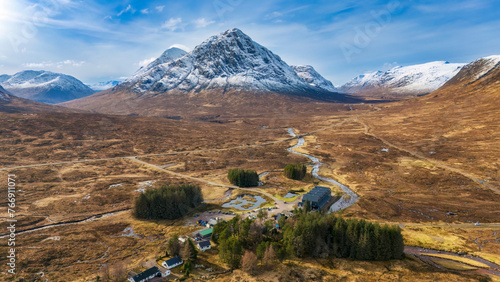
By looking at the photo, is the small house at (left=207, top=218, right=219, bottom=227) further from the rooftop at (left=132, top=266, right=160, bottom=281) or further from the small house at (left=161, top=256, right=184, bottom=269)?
the rooftop at (left=132, top=266, right=160, bottom=281)

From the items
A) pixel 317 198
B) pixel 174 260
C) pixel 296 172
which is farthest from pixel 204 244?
pixel 296 172

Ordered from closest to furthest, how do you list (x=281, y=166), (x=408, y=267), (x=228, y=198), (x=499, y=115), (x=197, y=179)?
1. (x=408, y=267)
2. (x=228, y=198)
3. (x=197, y=179)
4. (x=281, y=166)
5. (x=499, y=115)

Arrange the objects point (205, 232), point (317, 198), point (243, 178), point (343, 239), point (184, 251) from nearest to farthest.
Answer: point (184, 251) → point (343, 239) → point (205, 232) → point (317, 198) → point (243, 178)

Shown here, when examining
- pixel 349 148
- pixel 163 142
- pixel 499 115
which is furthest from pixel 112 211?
pixel 499 115

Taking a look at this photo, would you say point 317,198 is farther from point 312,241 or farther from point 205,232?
point 205,232

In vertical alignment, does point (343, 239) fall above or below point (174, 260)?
above

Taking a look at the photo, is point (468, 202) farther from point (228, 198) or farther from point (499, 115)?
A: point (499, 115)
